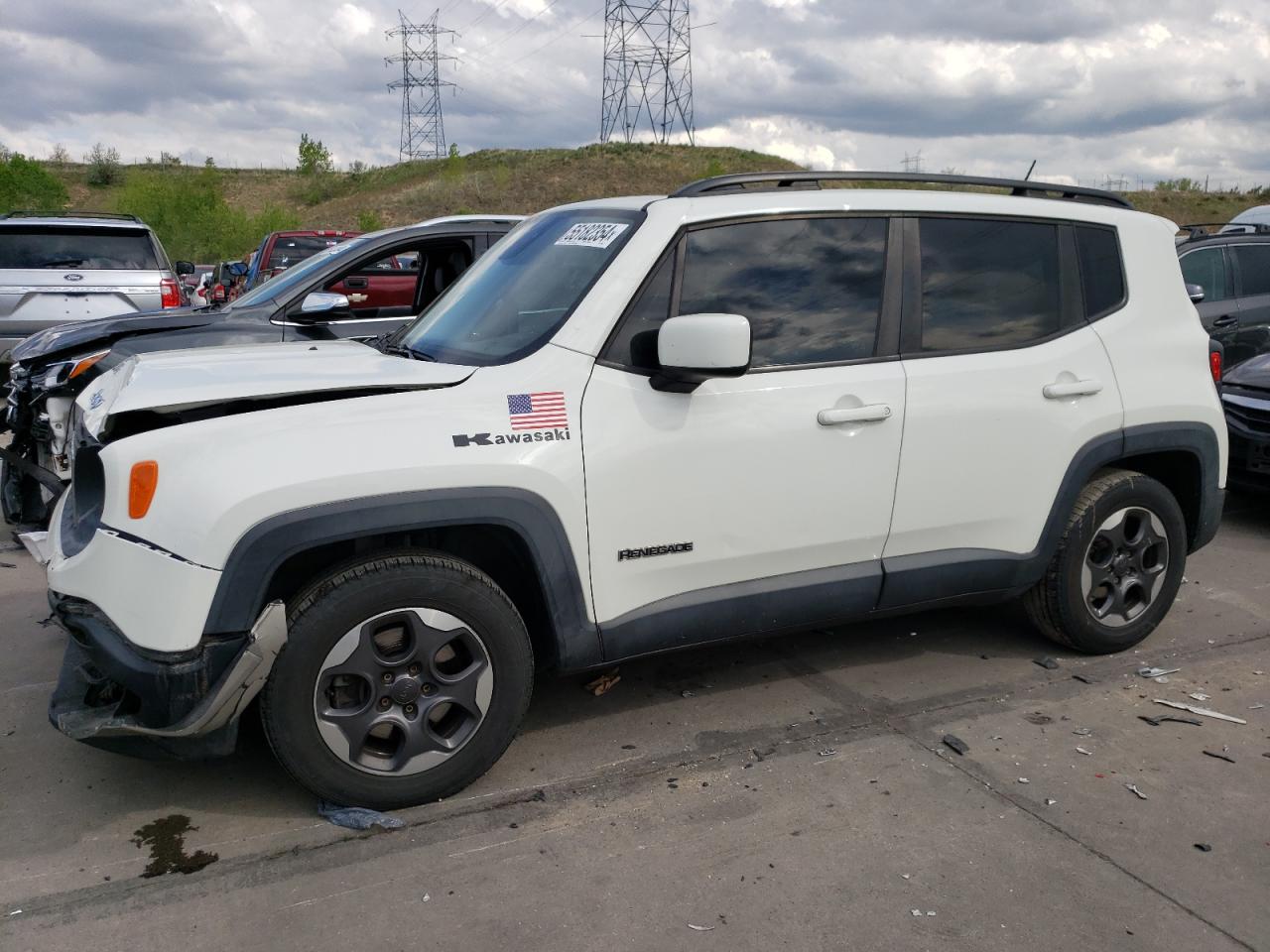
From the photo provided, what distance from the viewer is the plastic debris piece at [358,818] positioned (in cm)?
333

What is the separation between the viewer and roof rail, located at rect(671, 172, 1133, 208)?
3979 millimetres

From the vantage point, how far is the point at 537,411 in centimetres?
343

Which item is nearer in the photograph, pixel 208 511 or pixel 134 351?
pixel 208 511

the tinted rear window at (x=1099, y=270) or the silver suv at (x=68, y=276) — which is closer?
the tinted rear window at (x=1099, y=270)

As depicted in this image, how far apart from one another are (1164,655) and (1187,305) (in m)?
1.54

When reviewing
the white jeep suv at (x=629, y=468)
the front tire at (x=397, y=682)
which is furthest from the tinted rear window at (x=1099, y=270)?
the front tire at (x=397, y=682)

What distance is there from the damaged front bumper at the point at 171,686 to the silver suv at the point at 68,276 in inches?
333

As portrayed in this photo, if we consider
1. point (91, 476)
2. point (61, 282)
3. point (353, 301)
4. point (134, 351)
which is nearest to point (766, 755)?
point (91, 476)

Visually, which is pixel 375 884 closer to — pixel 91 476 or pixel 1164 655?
pixel 91 476

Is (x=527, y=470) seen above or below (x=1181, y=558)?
above

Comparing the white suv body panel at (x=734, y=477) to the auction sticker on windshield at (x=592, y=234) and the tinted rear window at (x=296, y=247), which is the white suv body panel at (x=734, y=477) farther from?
the tinted rear window at (x=296, y=247)

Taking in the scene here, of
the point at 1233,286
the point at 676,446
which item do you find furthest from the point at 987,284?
the point at 1233,286

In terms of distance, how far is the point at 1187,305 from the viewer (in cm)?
469

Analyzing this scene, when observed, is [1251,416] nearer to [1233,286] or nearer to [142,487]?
[1233,286]
